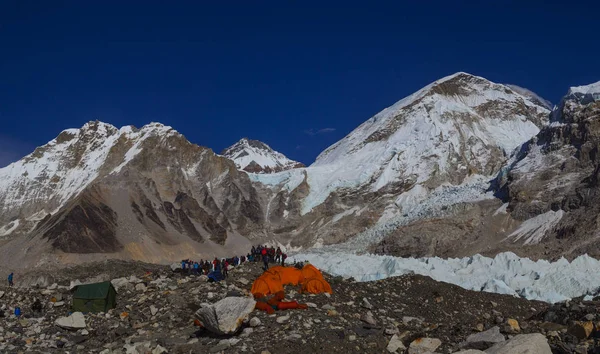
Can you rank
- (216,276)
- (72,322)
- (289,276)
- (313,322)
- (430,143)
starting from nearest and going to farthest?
(313,322) < (72,322) < (289,276) < (216,276) < (430,143)

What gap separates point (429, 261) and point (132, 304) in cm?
2669

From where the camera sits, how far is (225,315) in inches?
584

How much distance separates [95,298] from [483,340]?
1273 centimetres

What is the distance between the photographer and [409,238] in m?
78.4

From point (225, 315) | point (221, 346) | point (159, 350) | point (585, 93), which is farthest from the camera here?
point (585, 93)

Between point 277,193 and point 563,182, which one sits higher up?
point 277,193

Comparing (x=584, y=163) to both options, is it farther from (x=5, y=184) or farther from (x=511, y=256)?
(x=5, y=184)

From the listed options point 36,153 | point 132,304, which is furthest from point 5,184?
point 132,304

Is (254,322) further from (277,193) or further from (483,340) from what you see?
(277,193)

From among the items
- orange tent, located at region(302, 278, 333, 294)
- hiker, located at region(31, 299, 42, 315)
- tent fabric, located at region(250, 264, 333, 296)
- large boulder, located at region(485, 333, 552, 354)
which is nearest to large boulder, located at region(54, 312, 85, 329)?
hiker, located at region(31, 299, 42, 315)

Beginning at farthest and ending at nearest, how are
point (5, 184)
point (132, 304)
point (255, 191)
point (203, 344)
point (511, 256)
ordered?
point (255, 191) → point (5, 184) → point (511, 256) → point (132, 304) → point (203, 344)

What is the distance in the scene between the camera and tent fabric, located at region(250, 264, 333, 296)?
19.7m

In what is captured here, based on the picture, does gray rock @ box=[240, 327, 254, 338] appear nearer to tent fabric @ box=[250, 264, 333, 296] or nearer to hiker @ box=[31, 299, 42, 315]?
tent fabric @ box=[250, 264, 333, 296]

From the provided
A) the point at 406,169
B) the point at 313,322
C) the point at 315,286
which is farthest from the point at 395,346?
the point at 406,169
